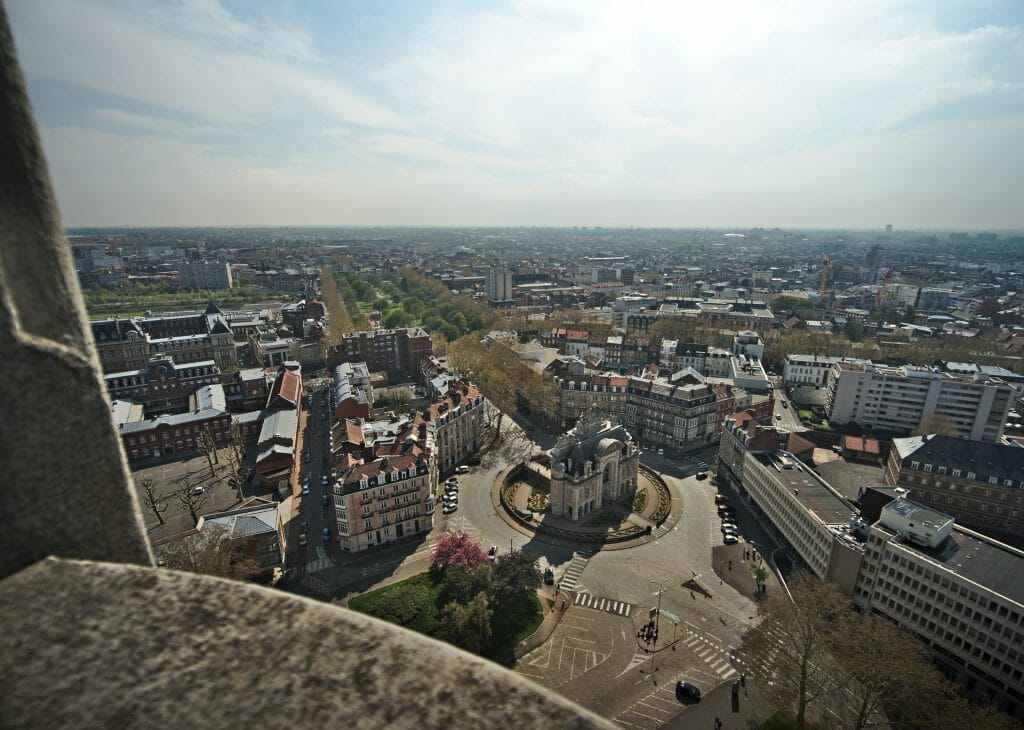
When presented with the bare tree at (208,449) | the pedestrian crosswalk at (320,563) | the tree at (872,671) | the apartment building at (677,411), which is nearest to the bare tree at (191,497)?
the bare tree at (208,449)

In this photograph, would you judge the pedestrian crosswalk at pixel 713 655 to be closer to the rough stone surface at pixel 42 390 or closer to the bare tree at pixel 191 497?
the rough stone surface at pixel 42 390

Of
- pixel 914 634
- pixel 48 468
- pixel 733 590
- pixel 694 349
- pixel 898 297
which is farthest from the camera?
pixel 898 297

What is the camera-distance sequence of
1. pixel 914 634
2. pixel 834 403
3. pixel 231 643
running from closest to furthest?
pixel 231 643
pixel 914 634
pixel 834 403

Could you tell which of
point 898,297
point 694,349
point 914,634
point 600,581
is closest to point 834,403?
point 694,349

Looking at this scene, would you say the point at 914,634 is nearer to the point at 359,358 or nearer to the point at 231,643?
the point at 231,643

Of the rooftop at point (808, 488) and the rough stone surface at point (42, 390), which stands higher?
the rough stone surface at point (42, 390)

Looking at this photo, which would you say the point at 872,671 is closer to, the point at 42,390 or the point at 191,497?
the point at 42,390
